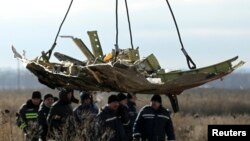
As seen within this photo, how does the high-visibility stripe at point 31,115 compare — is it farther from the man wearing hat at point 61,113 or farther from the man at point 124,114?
the man at point 124,114

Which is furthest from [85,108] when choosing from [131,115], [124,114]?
[124,114]

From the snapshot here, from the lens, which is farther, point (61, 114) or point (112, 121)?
point (61, 114)

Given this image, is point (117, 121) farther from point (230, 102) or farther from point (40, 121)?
point (230, 102)

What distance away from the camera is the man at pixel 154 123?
49.1 ft

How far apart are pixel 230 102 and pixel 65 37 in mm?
31259

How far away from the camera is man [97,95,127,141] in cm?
1486

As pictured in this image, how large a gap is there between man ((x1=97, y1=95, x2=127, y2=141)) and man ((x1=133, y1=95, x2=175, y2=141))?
340 mm

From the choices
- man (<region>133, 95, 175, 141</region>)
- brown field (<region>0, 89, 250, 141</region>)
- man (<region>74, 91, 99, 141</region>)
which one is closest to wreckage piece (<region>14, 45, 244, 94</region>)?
brown field (<region>0, 89, 250, 141</region>)

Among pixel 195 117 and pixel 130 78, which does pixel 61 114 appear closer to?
pixel 130 78

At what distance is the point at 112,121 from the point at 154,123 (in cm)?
80

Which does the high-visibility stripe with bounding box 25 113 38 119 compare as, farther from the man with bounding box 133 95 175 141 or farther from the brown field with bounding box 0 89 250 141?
the man with bounding box 133 95 175 141

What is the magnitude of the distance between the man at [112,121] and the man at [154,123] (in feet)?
1.12

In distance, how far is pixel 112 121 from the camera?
15.0m

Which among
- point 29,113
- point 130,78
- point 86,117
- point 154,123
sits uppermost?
point 130,78
